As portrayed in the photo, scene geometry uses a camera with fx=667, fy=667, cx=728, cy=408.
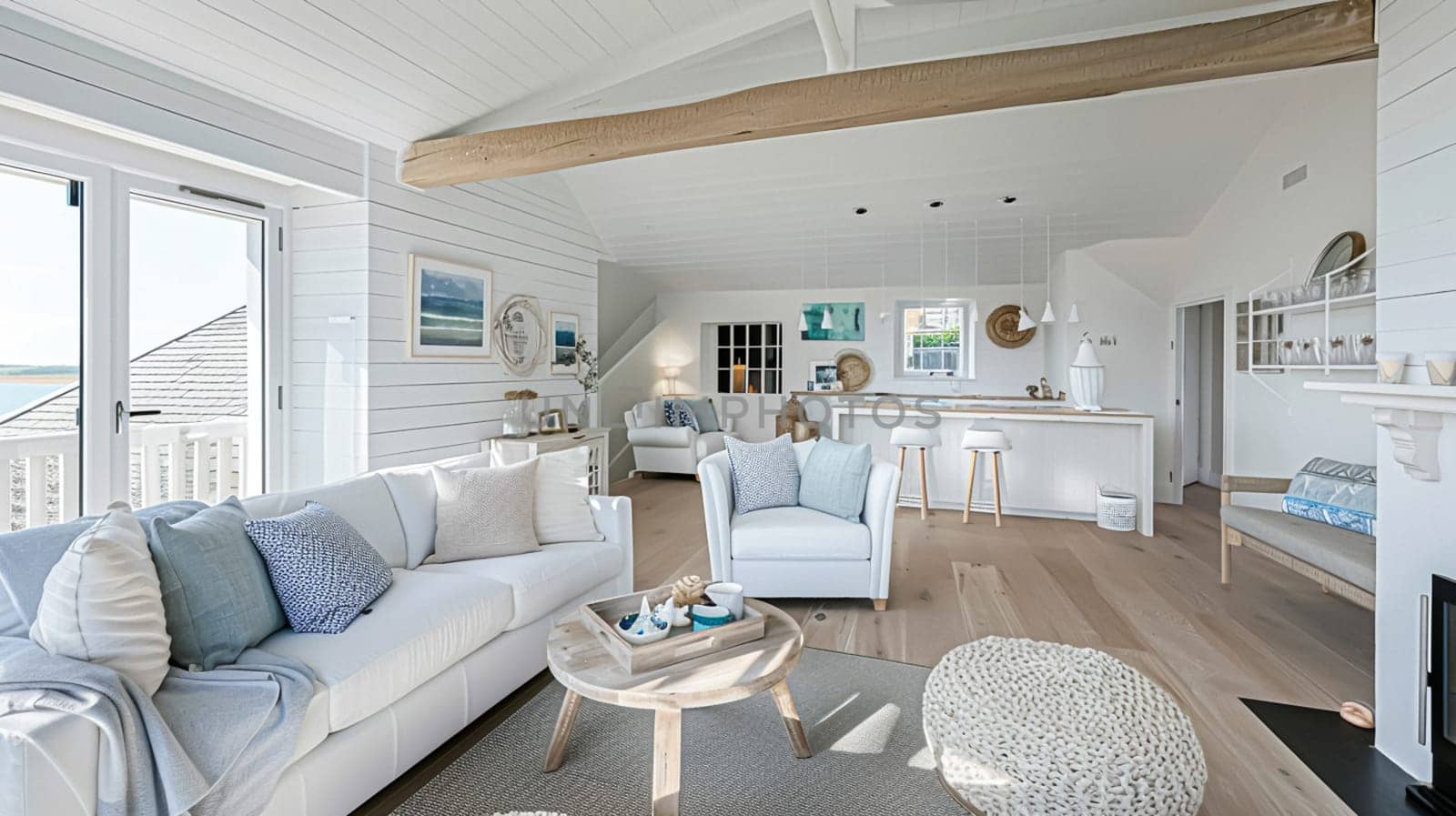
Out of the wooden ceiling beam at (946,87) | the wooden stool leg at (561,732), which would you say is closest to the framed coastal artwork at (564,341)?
the wooden ceiling beam at (946,87)

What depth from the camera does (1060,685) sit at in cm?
173

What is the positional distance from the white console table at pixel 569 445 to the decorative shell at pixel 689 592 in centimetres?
167

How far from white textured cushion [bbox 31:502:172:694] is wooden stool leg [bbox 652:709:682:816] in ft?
3.81

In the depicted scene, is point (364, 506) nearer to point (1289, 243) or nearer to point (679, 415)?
point (679, 415)

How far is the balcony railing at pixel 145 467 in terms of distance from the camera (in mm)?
2742

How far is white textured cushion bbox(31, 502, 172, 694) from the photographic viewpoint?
1450 mm

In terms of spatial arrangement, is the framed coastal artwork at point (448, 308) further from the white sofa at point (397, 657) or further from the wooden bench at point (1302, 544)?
the wooden bench at point (1302, 544)

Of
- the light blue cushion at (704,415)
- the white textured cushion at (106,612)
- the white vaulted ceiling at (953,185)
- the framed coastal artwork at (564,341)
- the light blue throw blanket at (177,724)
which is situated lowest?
the light blue throw blanket at (177,724)

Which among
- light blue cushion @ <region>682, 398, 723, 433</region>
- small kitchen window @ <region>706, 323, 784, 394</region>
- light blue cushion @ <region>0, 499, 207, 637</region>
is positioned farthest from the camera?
small kitchen window @ <region>706, 323, 784, 394</region>

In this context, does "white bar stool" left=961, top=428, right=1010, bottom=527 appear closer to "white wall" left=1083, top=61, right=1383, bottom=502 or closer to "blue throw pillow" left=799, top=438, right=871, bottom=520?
"white wall" left=1083, top=61, right=1383, bottom=502

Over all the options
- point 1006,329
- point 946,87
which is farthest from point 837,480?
point 1006,329

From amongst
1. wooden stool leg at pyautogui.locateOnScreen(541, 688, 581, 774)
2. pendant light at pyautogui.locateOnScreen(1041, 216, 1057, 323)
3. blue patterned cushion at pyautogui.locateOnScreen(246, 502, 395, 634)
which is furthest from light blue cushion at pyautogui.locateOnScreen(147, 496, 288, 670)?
pendant light at pyautogui.locateOnScreen(1041, 216, 1057, 323)

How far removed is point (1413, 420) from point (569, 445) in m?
4.41

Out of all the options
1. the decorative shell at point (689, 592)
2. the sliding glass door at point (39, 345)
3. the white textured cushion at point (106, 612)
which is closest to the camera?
the white textured cushion at point (106, 612)
